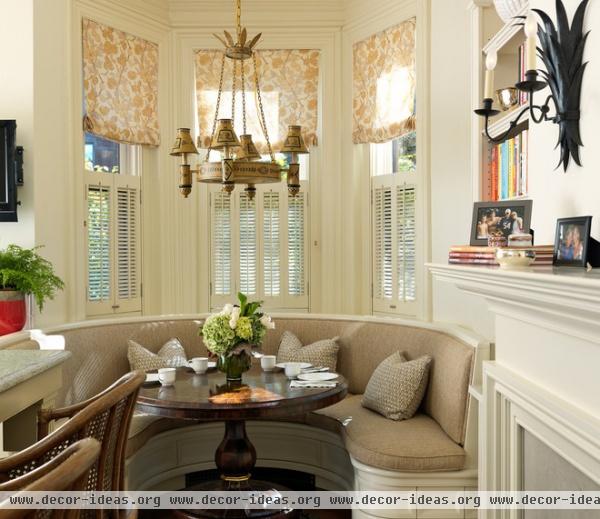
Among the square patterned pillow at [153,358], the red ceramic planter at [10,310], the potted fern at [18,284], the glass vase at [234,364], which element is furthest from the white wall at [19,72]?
the glass vase at [234,364]

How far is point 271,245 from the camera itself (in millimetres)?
5203

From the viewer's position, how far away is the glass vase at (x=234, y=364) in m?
3.29

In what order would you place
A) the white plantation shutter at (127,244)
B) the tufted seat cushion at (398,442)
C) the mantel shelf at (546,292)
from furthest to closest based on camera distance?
the white plantation shutter at (127,244) → the tufted seat cushion at (398,442) → the mantel shelf at (546,292)

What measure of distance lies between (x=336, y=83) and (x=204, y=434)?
2756 millimetres

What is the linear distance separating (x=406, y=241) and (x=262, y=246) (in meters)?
1.17

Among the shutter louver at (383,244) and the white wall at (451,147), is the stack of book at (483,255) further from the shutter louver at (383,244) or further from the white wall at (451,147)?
the shutter louver at (383,244)

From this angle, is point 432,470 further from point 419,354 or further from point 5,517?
point 5,517

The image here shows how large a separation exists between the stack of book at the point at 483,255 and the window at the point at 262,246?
2977 mm

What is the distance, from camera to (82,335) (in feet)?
13.2

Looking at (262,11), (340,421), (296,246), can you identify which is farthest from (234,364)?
(262,11)

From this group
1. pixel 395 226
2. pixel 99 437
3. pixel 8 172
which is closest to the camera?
pixel 99 437

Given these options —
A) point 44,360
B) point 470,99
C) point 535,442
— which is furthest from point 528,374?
point 470,99

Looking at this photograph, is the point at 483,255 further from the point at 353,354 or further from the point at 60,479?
the point at 353,354

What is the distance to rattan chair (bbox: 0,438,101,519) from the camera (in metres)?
1.03
